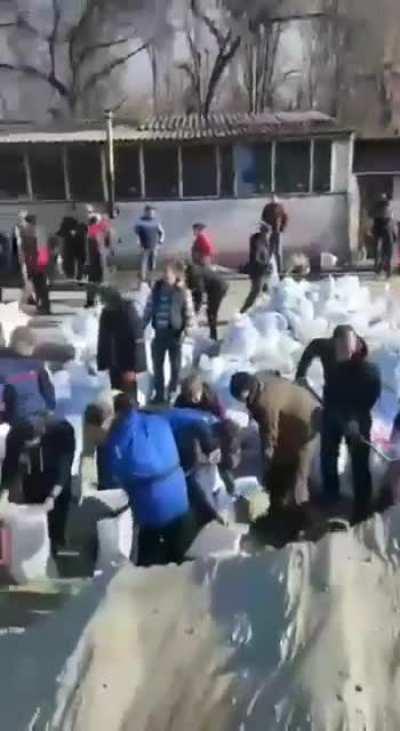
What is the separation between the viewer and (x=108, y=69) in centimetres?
215

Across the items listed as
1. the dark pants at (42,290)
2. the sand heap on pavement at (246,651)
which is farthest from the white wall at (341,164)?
the sand heap on pavement at (246,651)

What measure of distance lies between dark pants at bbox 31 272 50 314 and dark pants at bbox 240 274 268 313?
46cm

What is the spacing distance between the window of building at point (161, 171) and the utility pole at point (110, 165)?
0.24 feet

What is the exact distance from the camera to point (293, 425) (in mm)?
1840

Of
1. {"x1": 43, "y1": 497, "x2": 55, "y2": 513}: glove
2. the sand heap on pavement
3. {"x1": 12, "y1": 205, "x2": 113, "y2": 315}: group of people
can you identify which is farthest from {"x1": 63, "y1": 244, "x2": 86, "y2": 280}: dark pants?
the sand heap on pavement

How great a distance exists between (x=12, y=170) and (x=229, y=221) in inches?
19.3

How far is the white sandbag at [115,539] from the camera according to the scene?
Result: 68.9 inches

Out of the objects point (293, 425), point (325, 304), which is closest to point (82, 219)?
point (325, 304)

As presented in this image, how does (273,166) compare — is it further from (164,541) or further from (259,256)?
(164,541)

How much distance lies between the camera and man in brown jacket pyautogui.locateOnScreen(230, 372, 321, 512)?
1821 millimetres

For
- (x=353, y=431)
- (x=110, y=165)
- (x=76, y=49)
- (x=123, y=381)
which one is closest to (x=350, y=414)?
(x=353, y=431)

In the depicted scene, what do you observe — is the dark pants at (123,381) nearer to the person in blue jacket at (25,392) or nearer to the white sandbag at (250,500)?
the person in blue jacket at (25,392)

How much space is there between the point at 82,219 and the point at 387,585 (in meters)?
1.42

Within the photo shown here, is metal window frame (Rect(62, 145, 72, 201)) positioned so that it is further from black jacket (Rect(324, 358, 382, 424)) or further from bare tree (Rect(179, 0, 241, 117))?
black jacket (Rect(324, 358, 382, 424))
